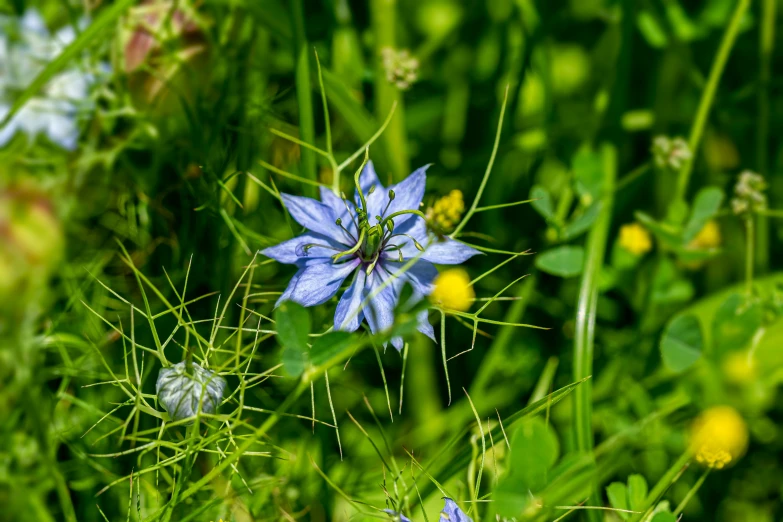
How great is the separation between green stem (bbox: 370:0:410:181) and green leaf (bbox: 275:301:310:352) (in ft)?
1.98

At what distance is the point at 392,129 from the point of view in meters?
1.27

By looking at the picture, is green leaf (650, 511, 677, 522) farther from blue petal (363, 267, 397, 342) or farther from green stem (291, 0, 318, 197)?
green stem (291, 0, 318, 197)

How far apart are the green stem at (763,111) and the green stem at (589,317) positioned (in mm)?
287

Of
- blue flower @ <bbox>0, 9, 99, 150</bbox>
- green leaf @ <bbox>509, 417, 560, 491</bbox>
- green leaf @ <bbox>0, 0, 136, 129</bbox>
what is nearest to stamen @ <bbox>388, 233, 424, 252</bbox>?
green leaf @ <bbox>509, 417, 560, 491</bbox>

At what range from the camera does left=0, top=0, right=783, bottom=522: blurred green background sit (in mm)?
1001

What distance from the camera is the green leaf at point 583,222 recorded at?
1137 millimetres

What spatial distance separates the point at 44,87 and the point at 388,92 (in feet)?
2.03

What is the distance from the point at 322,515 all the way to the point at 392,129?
0.63 meters

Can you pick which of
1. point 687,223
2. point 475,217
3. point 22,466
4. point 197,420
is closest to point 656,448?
point 687,223

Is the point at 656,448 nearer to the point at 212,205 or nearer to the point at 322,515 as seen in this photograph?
the point at 322,515

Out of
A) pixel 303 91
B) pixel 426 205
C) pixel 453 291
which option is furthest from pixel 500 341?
pixel 303 91

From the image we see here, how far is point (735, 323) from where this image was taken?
109 cm

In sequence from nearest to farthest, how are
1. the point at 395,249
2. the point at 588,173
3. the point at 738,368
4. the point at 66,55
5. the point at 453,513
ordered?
the point at 453,513
the point at 395,249
the point at 66,55
the point at 738,368
the point at 588,173

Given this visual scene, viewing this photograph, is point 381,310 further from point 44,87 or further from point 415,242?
point 44,87
